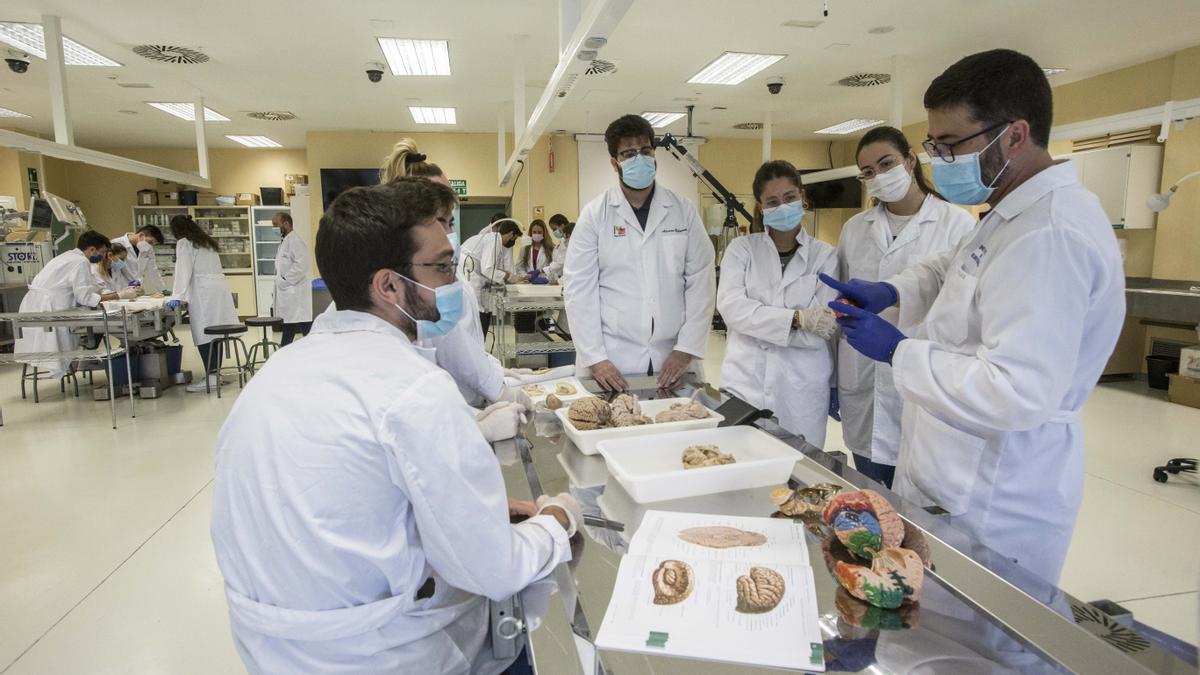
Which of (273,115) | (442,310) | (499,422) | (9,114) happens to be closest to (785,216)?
(499,422)

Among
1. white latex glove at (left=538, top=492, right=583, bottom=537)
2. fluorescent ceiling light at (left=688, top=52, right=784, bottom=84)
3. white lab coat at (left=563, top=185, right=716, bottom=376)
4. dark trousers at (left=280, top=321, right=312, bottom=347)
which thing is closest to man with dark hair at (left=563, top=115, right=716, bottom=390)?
white lab coat at (left=563, top=185, right=716, bottom=376)

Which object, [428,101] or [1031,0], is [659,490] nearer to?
[1031,0]

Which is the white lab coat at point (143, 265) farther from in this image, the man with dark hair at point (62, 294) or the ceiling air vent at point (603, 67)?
the ceiling air vent at point (603, 67)

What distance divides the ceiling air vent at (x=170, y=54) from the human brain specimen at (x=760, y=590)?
6.56 metres

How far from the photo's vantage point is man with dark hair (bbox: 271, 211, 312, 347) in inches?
275

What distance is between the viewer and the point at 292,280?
275 inches

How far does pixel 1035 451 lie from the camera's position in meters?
1.17

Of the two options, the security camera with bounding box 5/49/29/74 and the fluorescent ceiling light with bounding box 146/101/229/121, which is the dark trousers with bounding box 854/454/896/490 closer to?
the security camera with bounding box 5/49/29/74

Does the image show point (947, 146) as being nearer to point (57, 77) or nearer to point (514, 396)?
point (514, 396)

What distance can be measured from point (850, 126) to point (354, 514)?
999cm

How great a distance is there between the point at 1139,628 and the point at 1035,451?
0.41 meters

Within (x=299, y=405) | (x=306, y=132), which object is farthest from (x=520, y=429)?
(x=306, y=132)

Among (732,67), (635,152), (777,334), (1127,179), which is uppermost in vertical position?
(732,67)

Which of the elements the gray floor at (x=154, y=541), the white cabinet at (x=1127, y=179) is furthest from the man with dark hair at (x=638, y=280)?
the white cabinet at (x=1127, y=179)
